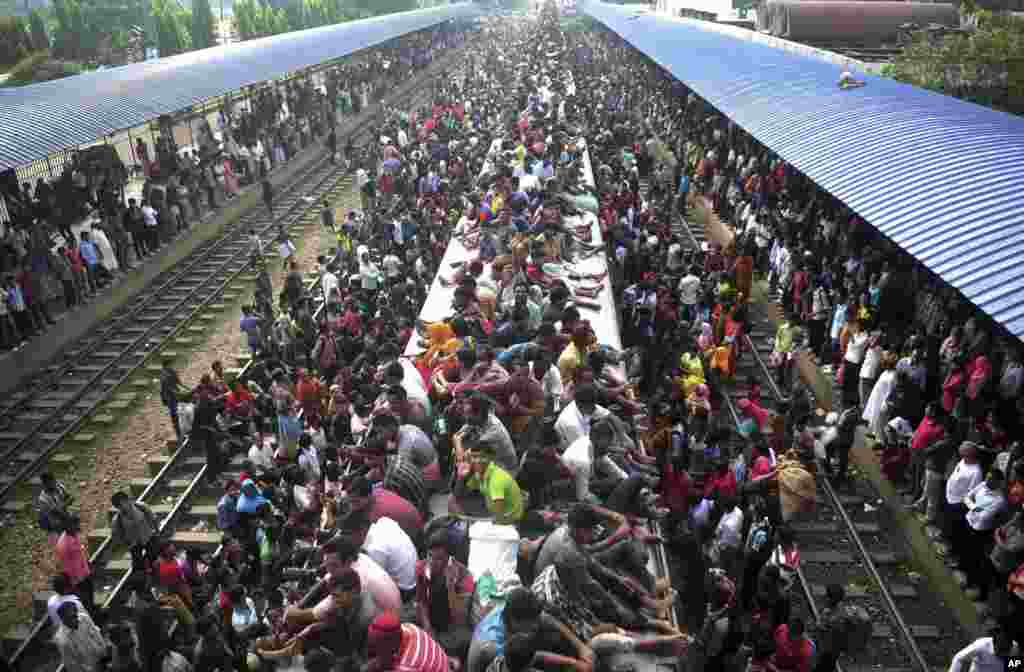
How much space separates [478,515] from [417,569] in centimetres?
108

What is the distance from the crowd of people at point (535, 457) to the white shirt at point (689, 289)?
4cm

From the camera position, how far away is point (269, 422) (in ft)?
33.2

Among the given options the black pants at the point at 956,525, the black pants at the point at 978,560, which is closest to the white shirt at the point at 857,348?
the black pants at the point at 956,525

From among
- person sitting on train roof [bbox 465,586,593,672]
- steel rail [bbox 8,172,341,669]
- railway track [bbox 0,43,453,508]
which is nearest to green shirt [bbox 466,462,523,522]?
person sitting on train roof [bbox 465,586,593,672]

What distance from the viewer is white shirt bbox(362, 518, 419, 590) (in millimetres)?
4953

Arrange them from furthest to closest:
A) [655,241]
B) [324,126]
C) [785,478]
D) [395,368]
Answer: [324,126] < [655,241] < [785,478] < [395,368]

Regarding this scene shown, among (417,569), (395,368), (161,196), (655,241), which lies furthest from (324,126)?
(417,569)

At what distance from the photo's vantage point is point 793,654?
5508 millimetres

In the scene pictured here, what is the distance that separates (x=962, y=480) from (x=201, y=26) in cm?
4520

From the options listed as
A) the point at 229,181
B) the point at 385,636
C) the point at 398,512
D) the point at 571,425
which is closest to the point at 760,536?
the point at 571,425

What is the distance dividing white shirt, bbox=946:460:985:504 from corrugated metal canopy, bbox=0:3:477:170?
44.4 ft

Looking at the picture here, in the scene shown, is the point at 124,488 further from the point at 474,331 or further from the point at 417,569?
the point at 417,569

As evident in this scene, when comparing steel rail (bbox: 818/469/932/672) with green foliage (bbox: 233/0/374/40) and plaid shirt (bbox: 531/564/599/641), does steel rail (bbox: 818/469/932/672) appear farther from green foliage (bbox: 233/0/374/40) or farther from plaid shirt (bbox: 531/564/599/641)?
green foliage (bbox: 233/0/374/40)

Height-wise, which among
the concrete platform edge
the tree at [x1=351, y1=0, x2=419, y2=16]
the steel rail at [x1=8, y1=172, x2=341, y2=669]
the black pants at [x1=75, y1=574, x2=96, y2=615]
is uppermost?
the tree at [x1=351, y1=0, x2=419, y2=16]
